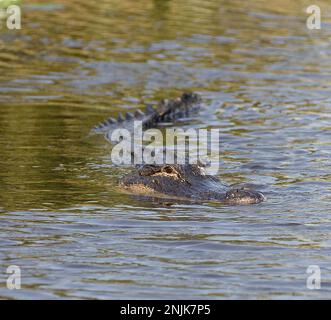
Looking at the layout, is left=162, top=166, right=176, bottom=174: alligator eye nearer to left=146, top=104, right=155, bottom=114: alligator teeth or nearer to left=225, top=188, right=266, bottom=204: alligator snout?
left=225, top=188, right=266, bottom=204: alligator snout

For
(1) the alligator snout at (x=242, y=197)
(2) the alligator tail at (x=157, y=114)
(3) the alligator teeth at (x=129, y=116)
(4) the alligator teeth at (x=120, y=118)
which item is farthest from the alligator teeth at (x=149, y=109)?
(1) the alligator snout at (x=242, y=197)

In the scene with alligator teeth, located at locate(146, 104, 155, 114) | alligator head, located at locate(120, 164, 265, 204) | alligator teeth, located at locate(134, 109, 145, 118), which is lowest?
alligator head, located at locate(120, 164, 265, 204)

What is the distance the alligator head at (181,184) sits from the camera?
10016 millimetres

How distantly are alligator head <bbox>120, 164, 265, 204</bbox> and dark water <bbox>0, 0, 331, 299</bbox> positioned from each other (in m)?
0.20

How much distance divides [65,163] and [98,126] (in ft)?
7.52

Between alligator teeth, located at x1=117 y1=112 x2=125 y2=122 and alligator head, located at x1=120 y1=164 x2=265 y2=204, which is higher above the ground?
alligator teeth, located at x1=117 y1=112 x2=125 y2=122

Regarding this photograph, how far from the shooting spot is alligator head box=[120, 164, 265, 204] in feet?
32.9

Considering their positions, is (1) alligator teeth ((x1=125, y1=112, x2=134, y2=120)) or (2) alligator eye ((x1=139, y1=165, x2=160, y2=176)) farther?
(1) alligator teeth ((x1=125, y1=112, x2=134, y2=120))

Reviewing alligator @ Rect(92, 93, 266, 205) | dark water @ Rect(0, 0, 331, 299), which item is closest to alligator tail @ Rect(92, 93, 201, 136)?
dark water @ Rect(0, 0, 331, 299)

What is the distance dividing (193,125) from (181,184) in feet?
15.1

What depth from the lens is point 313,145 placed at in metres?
13.0

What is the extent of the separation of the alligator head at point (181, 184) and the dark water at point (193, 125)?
20 cm

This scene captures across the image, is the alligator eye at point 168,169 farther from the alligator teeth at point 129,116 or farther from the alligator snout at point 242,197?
the alligator teeth at point 129,116
